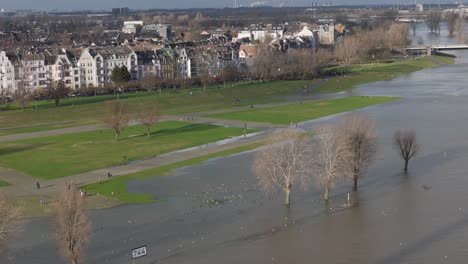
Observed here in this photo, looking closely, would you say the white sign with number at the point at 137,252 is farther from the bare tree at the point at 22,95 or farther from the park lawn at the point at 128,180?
the bare tree at the point at 22,95

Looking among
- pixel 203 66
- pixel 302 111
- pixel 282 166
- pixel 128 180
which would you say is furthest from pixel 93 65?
pixel 282 166

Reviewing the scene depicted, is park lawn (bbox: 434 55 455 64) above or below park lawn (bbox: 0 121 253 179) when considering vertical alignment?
above

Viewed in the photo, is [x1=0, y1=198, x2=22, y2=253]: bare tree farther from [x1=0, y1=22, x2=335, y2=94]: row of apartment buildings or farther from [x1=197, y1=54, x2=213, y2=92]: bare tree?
[x1=197, y1=54, x2=213, y2=92]: bare tree

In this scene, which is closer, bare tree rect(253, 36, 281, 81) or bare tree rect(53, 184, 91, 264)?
bare tree rect(53, 184, 91, 264)

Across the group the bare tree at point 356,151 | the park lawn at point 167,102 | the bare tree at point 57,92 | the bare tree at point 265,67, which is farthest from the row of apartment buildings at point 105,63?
the bare tree at point 356,151

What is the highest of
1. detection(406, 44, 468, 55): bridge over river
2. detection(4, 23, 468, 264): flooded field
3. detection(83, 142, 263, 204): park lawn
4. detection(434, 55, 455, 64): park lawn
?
detection(406, 44, 468, 55): bridge over river

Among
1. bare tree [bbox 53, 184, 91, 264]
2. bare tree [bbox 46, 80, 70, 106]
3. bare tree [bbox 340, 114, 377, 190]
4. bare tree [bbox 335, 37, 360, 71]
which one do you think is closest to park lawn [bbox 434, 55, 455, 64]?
bare tree [bbox 335, 37, 360, 71]

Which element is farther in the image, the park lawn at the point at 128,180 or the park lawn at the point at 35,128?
the park lawn at the point at 35,128
